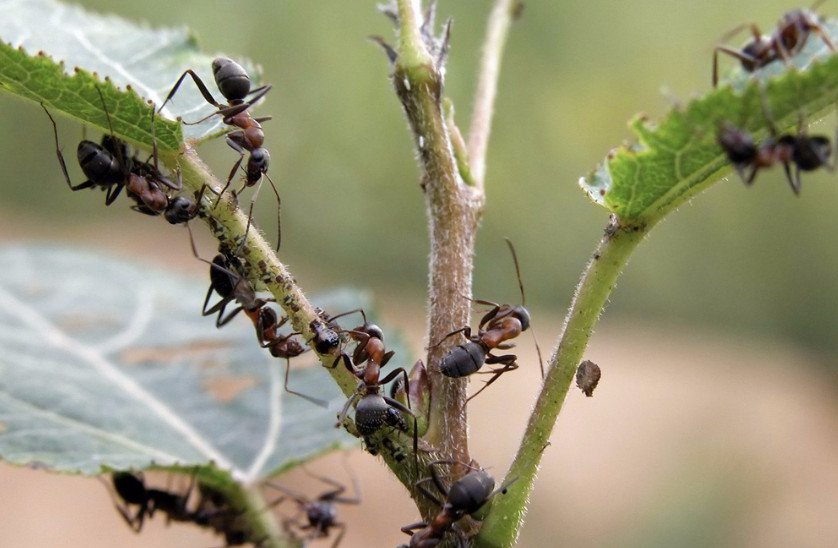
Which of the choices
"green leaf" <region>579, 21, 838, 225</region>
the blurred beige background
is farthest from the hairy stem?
the blurred beige background

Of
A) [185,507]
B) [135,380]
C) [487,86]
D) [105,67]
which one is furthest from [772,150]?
[185,507]

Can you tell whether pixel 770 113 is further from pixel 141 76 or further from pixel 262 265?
pixel 141 76

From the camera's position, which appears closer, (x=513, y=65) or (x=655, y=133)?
(x=655, y=133)

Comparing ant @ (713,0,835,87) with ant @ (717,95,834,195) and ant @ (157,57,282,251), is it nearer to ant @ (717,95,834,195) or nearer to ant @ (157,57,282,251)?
ant @ (717,95,834,195)

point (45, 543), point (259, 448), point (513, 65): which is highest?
point (513, 65)

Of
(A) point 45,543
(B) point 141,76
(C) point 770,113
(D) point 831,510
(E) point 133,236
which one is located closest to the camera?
(C) point 770,113

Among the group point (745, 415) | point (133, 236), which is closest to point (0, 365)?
point (745, 415)

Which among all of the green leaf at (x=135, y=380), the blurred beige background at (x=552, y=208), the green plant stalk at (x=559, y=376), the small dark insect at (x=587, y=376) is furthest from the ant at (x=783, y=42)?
the blurred beige background at (x=552, y=208)
